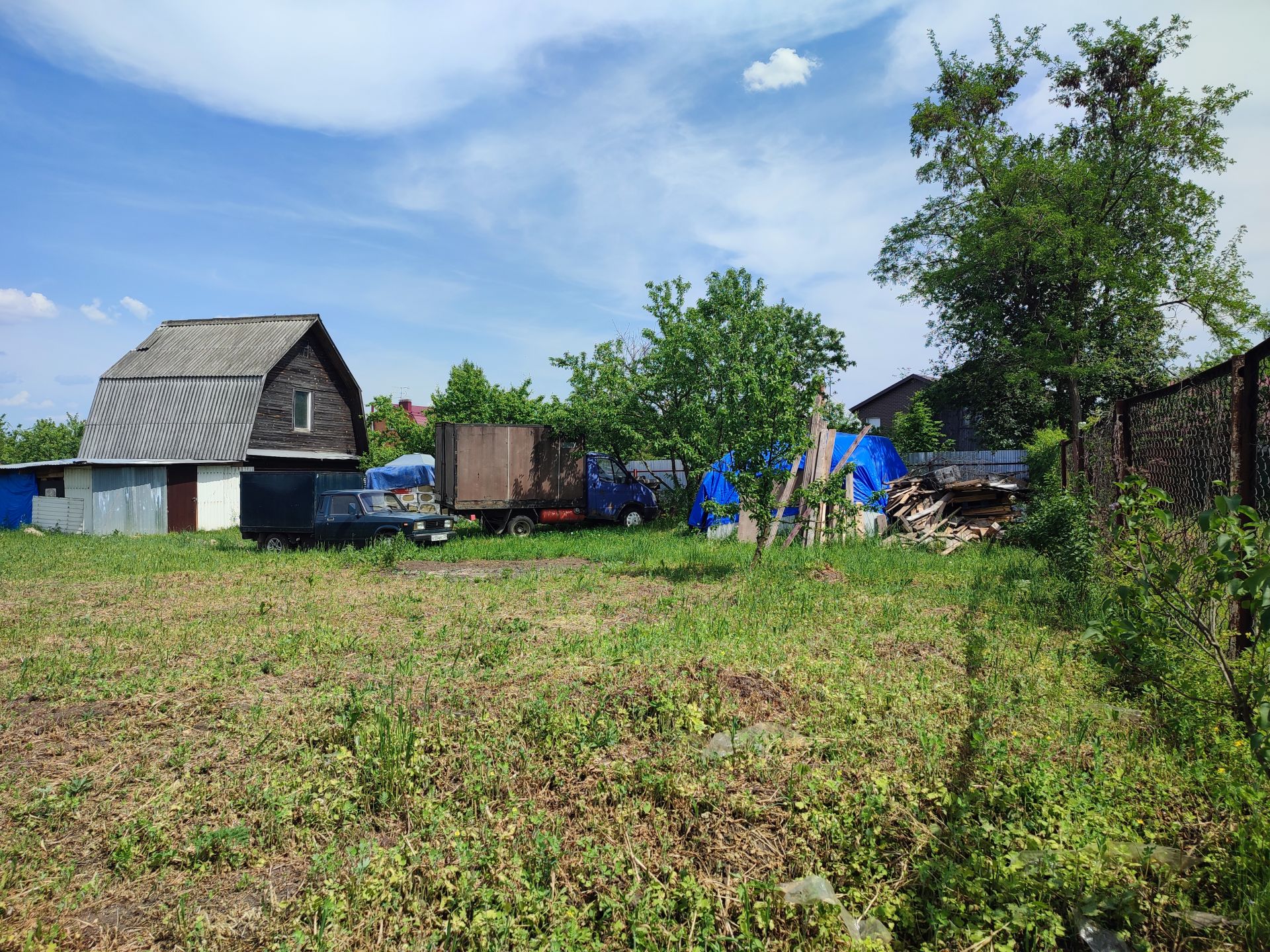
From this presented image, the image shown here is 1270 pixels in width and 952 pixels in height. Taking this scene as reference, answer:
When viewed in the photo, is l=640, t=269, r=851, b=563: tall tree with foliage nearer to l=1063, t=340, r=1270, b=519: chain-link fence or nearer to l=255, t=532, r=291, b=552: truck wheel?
l=1063, t=340, r=1270, b=519: chain-link fence

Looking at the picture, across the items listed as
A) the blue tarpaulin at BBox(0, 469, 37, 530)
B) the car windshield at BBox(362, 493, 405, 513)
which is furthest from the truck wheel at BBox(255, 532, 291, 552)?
the blue tarpaulin at BBox(0, 469, 37, 530)

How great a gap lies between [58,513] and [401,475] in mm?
10871

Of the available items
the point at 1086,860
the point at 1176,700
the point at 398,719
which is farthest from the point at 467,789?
the point at 1176,700

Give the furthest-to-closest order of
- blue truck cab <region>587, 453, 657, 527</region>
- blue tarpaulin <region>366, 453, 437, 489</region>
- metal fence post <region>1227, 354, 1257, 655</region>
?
1. blue tarpaulin <region>366, 453, 437, 489</region>
2. blue truck cab <region>587, 453, 657, 527</region>
3. metal fence post <region>1227, 354, 1257, 655</region>

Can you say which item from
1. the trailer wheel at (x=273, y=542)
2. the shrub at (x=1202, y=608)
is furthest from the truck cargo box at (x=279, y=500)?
the shrub at (x=1202, y=608)

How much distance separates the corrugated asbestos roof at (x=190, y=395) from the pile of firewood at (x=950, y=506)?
65.5 feet

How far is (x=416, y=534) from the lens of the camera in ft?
48.5

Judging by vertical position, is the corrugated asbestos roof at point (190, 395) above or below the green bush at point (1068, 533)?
above

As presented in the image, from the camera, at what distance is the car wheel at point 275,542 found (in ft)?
52.7

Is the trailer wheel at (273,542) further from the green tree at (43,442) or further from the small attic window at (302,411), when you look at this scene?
the green tree at (43,442)

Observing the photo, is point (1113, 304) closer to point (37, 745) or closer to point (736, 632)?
point (736, 632)

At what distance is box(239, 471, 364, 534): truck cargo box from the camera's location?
1617 centimetres

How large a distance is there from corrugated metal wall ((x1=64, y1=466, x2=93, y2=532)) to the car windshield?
13.6 meters

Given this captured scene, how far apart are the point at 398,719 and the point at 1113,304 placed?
1045 inches
